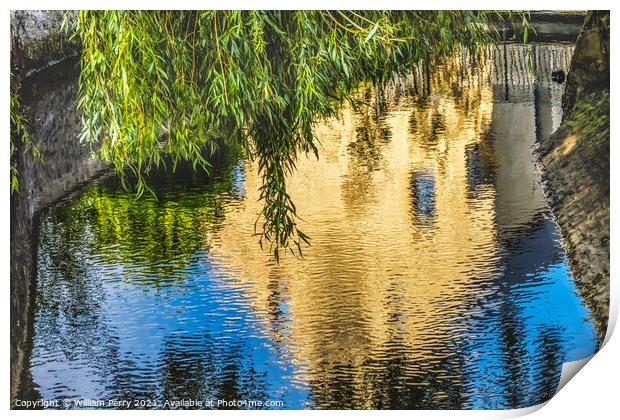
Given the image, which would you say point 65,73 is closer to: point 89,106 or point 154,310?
point 89,106

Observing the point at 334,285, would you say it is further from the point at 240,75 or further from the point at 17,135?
the point at 17,135

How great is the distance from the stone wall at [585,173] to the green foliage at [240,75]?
0.57 metres

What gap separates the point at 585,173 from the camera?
5992 mm

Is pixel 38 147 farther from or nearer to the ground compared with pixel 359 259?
farther from the ground

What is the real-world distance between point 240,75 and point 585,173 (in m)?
1.73

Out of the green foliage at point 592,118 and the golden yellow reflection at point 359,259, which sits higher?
the green foliage at point 592,118

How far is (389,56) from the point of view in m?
5.89

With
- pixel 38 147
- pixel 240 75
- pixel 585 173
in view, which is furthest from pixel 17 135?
pixel 585 173

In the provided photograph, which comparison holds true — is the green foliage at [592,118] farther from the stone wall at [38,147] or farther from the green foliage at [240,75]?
the stone wall at [38,147]

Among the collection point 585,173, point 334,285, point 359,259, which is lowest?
point 334,285

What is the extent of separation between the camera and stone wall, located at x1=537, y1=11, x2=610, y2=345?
596 centimetres

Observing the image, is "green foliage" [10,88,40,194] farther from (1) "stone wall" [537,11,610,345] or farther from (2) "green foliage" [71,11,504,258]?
(1) "stone wall" [537,11,610,345]

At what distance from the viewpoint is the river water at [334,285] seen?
5926 mm

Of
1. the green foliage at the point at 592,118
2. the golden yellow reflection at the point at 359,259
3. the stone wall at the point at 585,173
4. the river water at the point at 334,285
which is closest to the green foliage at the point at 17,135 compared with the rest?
the river water at the point at 334,285
